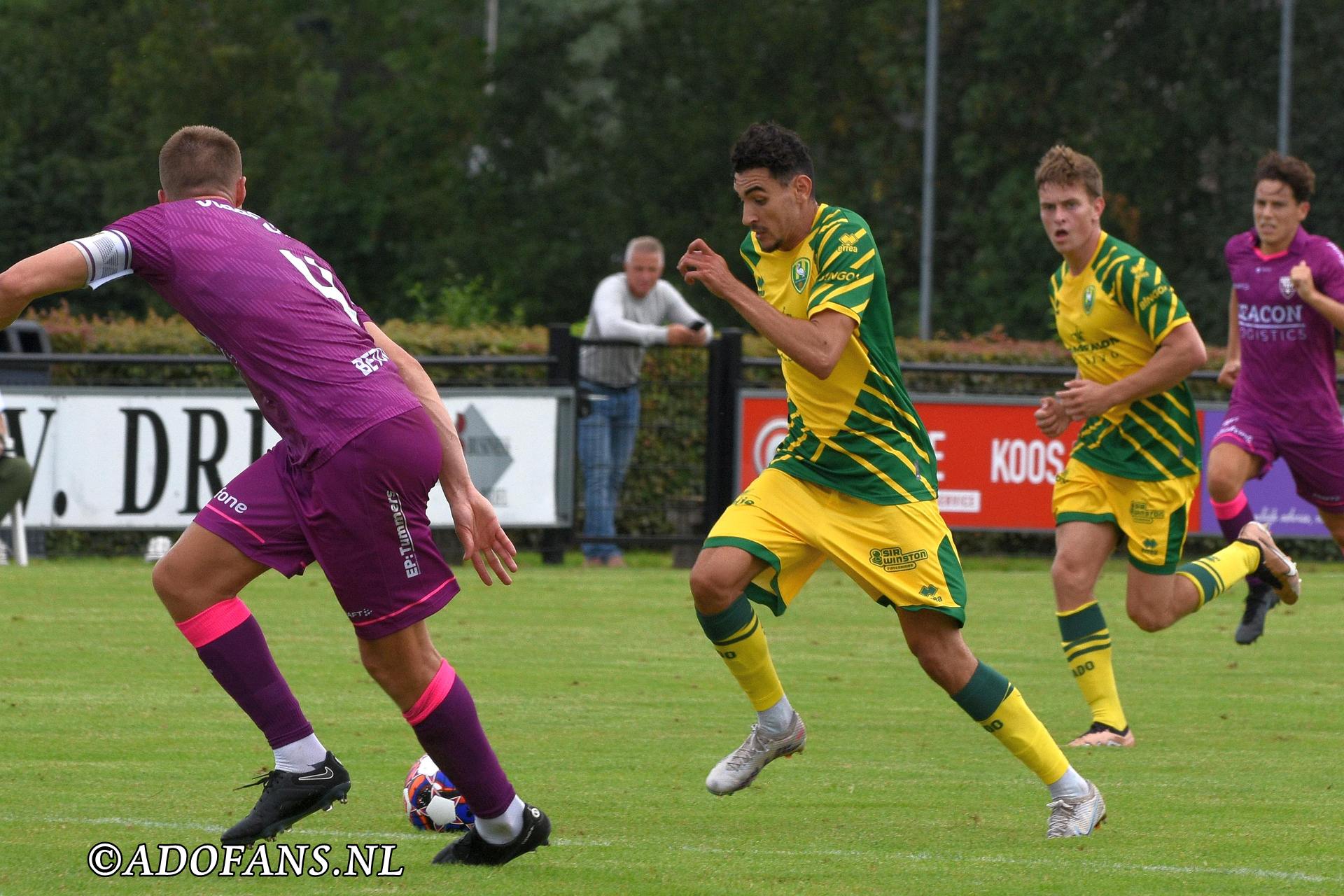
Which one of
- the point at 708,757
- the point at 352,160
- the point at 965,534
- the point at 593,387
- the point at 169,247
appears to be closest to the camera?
the point at 169,247

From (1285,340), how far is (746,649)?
4.82m

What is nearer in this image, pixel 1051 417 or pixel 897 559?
pixel 897 559

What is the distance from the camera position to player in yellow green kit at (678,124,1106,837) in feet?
20.2

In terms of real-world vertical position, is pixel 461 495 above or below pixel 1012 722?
above

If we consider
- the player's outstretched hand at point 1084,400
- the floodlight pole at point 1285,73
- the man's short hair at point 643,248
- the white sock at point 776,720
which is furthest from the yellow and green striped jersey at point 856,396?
the floodlight pole at point 1285,73

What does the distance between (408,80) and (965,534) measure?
109ft

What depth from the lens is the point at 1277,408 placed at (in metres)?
10.2

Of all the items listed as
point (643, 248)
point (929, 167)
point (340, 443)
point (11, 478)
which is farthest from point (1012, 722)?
point (929, 167)

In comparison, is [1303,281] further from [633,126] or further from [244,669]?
[633,126]

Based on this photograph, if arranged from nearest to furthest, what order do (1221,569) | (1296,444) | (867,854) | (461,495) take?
1. (461,495)
2. (867,854)
3. (1221,569)
4. (1296,444)

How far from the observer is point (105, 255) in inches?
203

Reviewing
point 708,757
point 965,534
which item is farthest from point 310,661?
point 965,534

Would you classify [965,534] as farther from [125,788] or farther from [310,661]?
[125,788]

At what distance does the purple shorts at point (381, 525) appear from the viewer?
5.32 m
